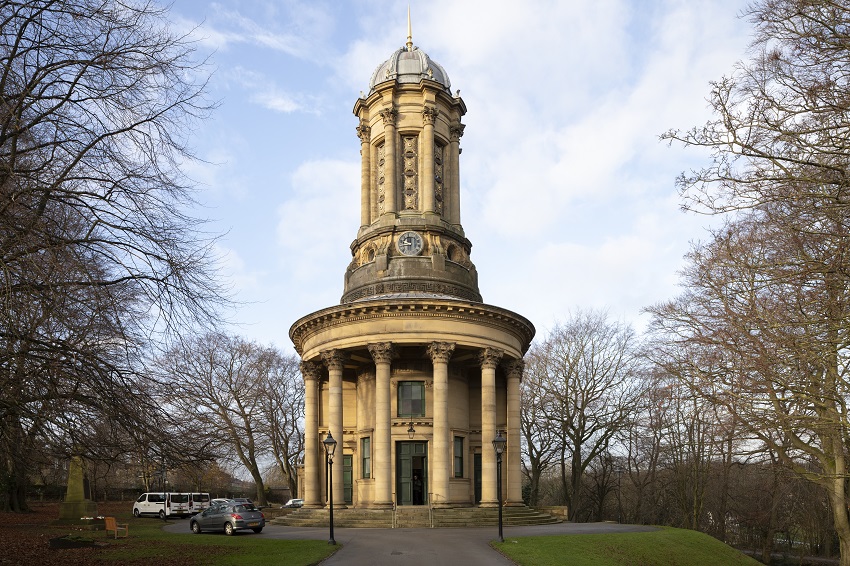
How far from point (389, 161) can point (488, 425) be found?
16.3m

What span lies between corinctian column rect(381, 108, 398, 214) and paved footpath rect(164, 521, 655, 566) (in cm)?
1859

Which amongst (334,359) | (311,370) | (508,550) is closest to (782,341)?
(508,550)

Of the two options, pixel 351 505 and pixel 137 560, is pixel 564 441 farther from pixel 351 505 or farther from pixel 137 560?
pixel 137 560

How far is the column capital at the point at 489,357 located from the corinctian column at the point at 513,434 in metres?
2.42

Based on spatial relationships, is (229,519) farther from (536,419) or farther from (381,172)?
(536,419)

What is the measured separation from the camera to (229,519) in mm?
30172

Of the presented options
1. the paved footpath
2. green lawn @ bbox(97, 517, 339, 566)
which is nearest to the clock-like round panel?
the paved footpath

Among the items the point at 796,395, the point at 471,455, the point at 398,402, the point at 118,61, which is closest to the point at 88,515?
the point at 398,402

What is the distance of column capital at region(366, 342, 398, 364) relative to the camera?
3553cm

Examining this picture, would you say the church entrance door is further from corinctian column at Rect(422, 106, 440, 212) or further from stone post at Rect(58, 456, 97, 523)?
stone post at Rect(58, 456, 97, 523)

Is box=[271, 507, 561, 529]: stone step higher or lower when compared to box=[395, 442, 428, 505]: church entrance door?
lower

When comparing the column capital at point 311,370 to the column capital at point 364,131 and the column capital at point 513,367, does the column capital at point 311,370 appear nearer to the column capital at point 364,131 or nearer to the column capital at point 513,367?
the column capital at point 513,367

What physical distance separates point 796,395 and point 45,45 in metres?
13.8

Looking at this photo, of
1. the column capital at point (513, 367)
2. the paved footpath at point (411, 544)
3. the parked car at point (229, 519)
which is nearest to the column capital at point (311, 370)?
the paved footpath at point (411, 544)
